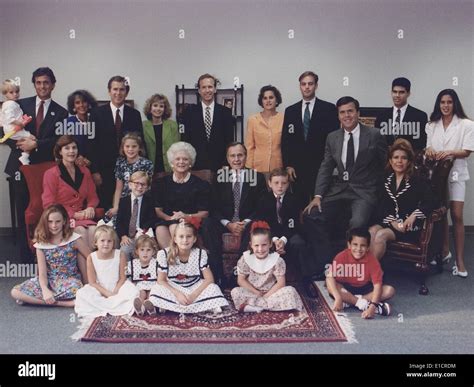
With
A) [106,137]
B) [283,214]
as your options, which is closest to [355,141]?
[283,214]

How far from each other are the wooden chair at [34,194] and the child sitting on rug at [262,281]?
1.32 metres

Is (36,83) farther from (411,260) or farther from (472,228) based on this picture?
(472,228)

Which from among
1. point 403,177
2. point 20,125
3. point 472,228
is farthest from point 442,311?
point 20,125

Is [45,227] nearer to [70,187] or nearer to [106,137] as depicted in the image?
[70,187]

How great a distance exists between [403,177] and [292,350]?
6.17ft

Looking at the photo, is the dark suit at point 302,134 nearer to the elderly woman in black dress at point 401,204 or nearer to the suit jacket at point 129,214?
the elderly woman in black dress at point 401,204

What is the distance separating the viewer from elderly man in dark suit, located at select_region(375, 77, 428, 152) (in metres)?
4.88

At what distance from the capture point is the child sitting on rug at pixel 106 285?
3818mm

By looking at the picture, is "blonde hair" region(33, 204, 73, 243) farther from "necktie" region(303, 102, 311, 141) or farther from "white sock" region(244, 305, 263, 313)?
"necktie" region(303, 102, 311, 141)

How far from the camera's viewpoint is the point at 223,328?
11.7 feet

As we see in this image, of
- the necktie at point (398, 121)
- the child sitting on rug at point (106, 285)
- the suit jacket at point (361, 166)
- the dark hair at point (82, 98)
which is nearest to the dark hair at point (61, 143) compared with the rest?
the dark hair at point (82, 98)

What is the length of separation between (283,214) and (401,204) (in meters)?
0.91

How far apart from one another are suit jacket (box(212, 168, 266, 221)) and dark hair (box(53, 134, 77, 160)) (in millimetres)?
1165

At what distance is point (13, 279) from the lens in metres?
4.62
